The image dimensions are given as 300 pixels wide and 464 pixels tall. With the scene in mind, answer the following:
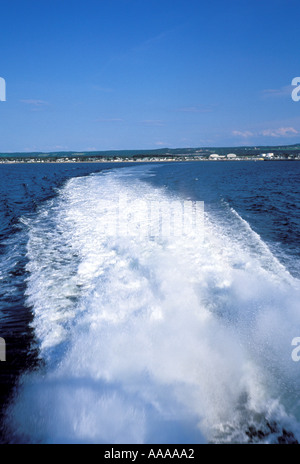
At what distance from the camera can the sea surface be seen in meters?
3.41

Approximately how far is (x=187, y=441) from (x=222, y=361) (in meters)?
1.33

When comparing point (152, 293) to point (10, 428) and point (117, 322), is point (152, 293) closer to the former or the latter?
point (117, 322)

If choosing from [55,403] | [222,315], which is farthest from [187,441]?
[222,315]

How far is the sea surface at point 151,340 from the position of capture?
11.2 feet

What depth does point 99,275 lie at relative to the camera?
7.58 metres

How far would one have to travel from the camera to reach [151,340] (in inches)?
189

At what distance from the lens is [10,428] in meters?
3.42

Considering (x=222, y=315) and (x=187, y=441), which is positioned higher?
(x=222, y=315)
